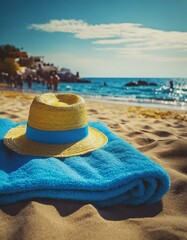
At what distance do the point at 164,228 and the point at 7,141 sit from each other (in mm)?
1493

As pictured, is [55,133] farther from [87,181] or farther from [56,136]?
[87,181]

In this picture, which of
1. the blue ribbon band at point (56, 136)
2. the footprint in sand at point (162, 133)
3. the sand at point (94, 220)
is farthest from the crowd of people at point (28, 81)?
the sand at point (94, 220)

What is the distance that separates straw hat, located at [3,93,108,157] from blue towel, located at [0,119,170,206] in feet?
0.49

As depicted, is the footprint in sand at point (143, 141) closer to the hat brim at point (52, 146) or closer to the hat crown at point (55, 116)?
the hat brim at point (52, 146)

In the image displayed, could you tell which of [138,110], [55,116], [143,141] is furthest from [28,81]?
[55,116]

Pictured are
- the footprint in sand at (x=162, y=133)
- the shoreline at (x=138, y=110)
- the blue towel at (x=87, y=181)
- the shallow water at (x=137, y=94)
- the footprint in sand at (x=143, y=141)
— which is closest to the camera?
the blue towel at (x=87, y=181)

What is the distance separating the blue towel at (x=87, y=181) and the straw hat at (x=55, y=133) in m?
0.15

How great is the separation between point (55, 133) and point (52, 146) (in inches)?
4.3

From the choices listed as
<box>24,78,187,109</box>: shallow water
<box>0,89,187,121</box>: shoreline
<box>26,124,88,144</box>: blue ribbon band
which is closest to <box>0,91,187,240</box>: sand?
<box>26,124,88,144</box>: blue ribbon band

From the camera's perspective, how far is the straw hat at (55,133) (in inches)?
71.9

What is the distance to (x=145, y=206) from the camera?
4.88 ft

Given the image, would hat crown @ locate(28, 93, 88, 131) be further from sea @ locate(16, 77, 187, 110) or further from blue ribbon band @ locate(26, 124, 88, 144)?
sea @ locate(16, 77, 187, 110)

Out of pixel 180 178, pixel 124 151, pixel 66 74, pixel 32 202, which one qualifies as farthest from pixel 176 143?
pixel 66 74

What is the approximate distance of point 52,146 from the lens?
1.84m
